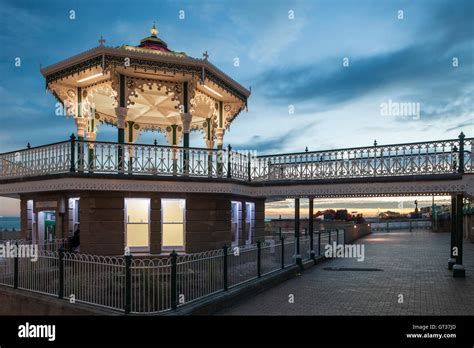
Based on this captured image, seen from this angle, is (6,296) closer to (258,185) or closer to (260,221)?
(258,185)

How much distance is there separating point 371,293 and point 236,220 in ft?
27.5

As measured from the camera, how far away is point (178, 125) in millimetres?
24719

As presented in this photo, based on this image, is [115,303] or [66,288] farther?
[66,288]

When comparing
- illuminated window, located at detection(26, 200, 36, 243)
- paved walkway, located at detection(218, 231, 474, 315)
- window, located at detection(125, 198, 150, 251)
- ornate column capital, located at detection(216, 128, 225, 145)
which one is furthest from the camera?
ornate column capital, located at detection(216, 128, 225, 145)

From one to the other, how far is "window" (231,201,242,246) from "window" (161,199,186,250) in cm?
324

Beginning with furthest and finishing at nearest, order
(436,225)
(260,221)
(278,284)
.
Answer: (436,225), (260,221), (278,284)

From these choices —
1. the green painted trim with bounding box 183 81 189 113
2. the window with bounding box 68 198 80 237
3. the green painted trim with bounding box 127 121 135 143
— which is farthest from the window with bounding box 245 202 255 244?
the green painted trim with bounding box 127 121 135 143

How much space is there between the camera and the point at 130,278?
322 inches

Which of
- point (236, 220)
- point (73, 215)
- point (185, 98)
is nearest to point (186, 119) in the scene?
point (185, 98)

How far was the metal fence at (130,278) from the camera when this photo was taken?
335 inches

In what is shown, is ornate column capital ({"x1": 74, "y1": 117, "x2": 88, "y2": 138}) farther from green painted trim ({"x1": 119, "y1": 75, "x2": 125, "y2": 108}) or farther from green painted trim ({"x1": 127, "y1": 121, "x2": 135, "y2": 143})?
green painted trim ({"x1": 127, "y1": 121, "x2": 135, "y2": 143})

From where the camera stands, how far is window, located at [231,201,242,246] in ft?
61.8
